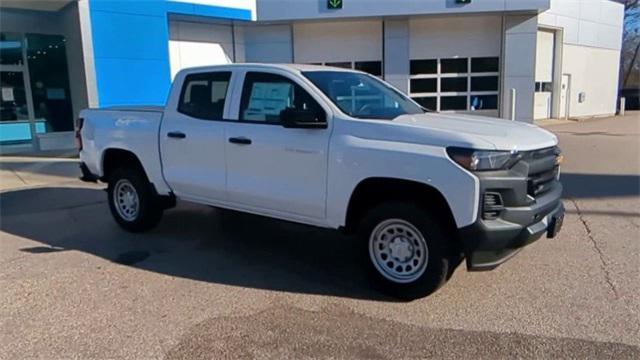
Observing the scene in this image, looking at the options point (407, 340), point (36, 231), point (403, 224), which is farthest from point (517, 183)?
point (36, 231)

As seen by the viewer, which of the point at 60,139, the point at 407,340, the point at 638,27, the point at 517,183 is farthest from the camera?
the point at 638,27

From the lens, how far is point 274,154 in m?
4.81

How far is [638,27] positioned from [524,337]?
5454 cm

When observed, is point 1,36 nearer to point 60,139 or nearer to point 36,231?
point 60,139

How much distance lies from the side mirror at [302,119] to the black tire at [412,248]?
0.91 meters

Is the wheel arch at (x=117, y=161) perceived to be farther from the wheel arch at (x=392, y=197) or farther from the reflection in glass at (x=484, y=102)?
the reflection in glass at (x=484, y=102)

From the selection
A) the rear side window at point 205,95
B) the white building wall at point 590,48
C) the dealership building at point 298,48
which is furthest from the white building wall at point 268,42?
the rear side window at point 205,95

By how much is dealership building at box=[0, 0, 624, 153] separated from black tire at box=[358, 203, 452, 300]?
11894 millimetres

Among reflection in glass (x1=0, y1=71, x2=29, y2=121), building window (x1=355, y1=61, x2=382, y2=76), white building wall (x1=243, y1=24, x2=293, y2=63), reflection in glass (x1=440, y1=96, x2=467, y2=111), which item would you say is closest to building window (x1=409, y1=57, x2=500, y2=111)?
reflection in glass (x1=440, y1=96, x2=467, y2=111)

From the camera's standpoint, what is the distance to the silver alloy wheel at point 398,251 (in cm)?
424

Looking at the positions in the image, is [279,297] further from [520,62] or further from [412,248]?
[520,62]

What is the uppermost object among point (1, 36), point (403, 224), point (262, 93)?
point (1, 36)

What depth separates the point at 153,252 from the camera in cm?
569

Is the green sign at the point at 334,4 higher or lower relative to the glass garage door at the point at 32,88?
higher
